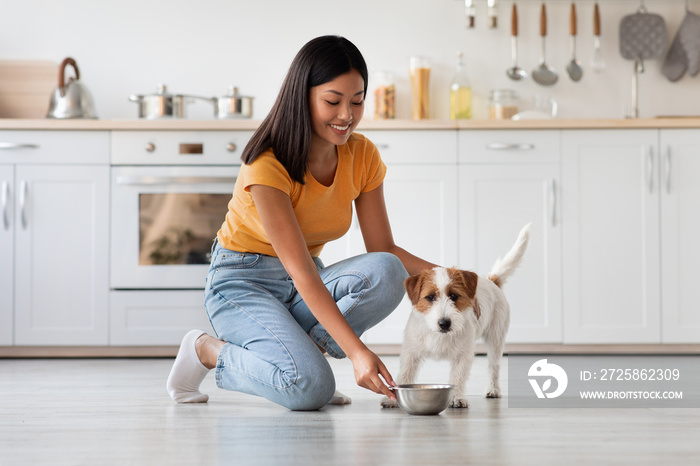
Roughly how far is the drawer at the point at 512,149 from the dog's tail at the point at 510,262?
4.24 ft

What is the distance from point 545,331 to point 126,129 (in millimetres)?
2072

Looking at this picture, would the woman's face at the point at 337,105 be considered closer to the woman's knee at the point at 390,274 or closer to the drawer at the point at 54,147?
the woman's knee at the point at 390,274

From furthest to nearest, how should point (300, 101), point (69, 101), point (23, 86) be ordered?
point (23, 86)
point (69, 101)
point (300, 101)

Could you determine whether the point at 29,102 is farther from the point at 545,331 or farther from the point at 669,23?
the point at 669,23

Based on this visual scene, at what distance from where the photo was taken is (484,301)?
198 centimetres

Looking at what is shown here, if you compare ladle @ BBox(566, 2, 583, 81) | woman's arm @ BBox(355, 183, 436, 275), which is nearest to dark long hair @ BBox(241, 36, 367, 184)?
woman's arm @ BBox(355, 183, 436, 275)

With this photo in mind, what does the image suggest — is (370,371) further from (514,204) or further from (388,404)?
(514,204)

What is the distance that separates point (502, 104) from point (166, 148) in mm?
1708

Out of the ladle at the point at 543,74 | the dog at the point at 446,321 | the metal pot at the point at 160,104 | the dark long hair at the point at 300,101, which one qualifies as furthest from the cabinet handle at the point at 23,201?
the ladle at the point at 543,74

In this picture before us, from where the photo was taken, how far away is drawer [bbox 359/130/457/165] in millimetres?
3381

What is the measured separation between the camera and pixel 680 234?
132 inches

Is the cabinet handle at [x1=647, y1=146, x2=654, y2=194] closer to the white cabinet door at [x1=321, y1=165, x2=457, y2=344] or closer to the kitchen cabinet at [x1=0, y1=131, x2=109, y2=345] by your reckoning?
the white cabinet door at [x1=321, y1=165, x2=457, y2=344]

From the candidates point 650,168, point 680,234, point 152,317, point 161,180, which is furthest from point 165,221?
point 680,234

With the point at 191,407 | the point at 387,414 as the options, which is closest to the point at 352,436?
the point at 387,414
